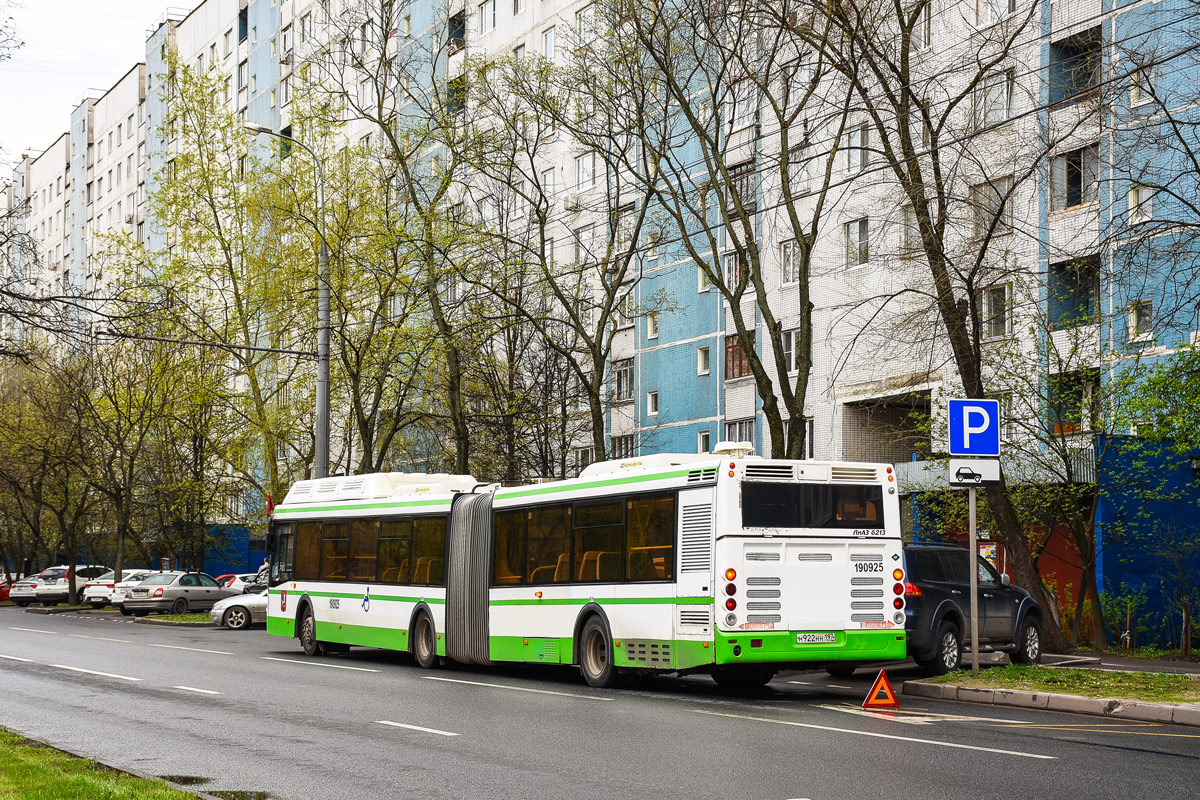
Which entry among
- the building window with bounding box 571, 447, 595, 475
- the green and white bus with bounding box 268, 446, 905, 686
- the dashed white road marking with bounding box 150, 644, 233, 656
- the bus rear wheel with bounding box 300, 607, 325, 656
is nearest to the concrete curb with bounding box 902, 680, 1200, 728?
the green and white bus with bounding box 268, 446, 905, 686

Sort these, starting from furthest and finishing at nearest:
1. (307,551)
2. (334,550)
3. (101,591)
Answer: (101,591)
(307,551)
(334,550)

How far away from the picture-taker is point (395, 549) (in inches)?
958

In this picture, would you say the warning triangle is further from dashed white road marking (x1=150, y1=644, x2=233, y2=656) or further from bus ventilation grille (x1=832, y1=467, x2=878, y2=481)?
dashed white road marking (x1=150, y1=644, x2=233, y2=656)

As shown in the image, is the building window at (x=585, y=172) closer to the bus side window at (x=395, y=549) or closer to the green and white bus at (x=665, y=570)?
the bus side window at (x=395, y=549)

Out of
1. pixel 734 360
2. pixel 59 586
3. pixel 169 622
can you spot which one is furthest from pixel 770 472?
pixel 59 586

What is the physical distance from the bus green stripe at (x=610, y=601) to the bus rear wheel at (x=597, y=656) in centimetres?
29

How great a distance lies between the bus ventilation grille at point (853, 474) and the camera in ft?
58.3

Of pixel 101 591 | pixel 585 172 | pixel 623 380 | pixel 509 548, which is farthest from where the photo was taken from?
pixel 101 591

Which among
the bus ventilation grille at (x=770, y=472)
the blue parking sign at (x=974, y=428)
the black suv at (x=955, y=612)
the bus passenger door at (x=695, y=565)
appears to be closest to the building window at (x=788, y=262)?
the black suv at (x=955, y=612)

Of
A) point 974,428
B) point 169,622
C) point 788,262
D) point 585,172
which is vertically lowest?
point 169,622

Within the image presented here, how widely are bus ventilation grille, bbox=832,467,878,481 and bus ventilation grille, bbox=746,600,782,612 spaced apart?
183 centimetres

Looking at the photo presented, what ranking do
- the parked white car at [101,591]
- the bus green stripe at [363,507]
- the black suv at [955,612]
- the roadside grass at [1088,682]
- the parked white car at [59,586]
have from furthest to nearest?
1. the parked white car at [59,586]
2. the parked white car at [101,591]
3. the bus green stripe at [363,507]
4. the black suv at [955,612]
5. the roadside grass at [1088,682]

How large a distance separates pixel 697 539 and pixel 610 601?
205 centimetres

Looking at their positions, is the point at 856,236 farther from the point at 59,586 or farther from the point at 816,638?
the point at 59,586
